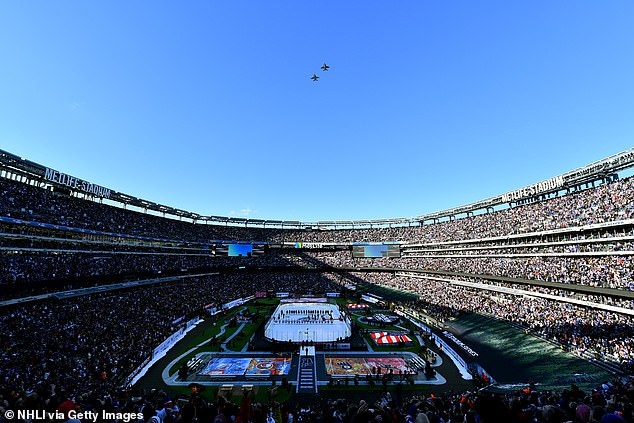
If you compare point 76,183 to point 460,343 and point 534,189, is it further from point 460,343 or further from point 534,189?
point 534,189

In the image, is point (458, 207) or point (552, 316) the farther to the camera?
point (458, 207)

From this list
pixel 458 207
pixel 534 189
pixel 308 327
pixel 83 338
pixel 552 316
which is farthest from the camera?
pixel 458 207

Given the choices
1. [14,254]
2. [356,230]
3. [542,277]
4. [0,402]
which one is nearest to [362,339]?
[542,277]

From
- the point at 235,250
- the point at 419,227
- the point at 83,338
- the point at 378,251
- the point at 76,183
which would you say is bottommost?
the point at 83,338

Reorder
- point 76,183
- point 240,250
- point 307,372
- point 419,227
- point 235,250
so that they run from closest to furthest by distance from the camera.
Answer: point 307,372
point 76,183
point 235,250
point 240,250
point 419,227

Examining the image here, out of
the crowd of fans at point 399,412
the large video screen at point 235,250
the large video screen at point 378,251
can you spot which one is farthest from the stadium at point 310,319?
the large video screen at point 378,251

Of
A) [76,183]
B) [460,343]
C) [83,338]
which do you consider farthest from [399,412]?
[76,183]
